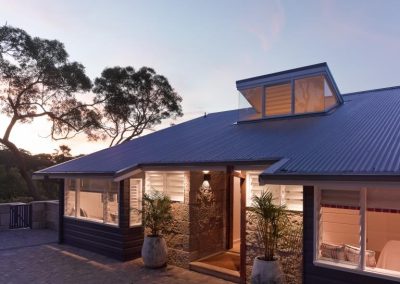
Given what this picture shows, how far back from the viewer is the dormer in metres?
11.2

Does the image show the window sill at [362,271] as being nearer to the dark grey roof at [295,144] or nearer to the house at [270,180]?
the house at [270,180]

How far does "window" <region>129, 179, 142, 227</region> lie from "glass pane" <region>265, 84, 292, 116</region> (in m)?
4.87

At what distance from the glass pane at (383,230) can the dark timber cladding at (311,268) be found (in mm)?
445

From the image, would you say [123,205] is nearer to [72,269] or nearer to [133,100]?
[72,269]

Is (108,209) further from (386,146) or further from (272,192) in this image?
(386,146)

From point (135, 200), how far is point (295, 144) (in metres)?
5.04

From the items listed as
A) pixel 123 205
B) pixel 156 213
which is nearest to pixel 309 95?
pixel 156 213

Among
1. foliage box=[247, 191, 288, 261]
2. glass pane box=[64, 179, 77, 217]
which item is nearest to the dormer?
foliage box=[247, 191, 288, 261]

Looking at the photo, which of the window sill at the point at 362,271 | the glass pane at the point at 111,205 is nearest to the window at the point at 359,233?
the window sill at the point at 362,271

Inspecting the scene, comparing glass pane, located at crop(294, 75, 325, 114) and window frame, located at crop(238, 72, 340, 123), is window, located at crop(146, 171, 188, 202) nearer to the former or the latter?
window frame, located at crop(238, 72, 340, 123)

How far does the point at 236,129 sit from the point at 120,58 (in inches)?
795

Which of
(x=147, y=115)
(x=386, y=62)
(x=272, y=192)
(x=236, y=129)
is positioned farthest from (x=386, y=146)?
(x=147, y=115)

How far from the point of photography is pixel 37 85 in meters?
22.5

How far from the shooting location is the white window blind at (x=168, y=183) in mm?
9875
